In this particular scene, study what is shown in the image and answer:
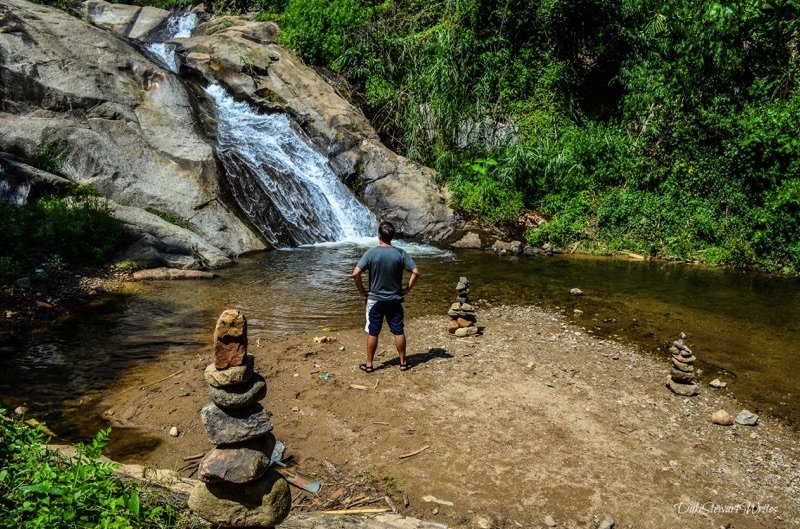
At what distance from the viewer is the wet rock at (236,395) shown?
342 cm

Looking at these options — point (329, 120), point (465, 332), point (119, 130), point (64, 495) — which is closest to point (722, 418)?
point (465, 332)

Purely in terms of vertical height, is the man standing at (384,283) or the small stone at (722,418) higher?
the man standing at (384,283)

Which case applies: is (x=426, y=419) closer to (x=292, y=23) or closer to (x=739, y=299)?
(x=739, y=299)

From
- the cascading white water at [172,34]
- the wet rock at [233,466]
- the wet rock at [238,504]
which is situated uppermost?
the cascading white water at [172,34]

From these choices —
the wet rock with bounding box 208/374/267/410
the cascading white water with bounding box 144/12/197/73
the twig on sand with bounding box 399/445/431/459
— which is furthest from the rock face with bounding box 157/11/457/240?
the wet rock with bounding box 208/374/267/410

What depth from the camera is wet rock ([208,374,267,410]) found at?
3.42m

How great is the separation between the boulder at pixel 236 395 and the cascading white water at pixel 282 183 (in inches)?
491

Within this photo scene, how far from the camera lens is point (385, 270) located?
22.2ft

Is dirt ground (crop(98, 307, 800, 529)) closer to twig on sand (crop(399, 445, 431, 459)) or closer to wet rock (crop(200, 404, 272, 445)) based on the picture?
twig on sand (crop(399, 445, 431, 459))

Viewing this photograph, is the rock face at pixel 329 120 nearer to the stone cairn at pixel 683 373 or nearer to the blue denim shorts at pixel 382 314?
the blue denim shorts at pixel 382 314

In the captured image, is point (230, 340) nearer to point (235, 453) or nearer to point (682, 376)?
point (235, 453)

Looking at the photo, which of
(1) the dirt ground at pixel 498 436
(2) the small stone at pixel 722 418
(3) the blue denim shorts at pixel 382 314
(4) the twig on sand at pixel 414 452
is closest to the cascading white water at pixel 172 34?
(1) the dirt ground at pixel 498 436

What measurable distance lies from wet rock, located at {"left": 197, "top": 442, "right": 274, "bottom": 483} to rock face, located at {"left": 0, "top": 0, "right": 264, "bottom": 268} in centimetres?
971

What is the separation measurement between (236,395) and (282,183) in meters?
14.3
